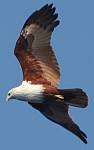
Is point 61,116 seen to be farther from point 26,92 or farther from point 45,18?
point 45,18

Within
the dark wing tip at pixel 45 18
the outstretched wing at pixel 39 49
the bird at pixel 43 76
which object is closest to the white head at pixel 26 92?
the bird at pixel 43 76

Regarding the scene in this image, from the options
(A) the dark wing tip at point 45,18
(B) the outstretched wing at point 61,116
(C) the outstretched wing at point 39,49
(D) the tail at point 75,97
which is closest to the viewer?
(B) the outstretched wing at point 61,116

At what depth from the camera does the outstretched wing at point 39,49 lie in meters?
13.3

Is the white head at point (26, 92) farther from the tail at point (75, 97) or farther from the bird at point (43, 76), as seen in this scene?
the tail at point (75, 97)

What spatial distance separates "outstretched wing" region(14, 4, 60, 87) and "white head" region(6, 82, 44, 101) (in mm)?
425

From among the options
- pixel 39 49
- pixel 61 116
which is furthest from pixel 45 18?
pixel 61 116

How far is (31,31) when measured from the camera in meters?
13.9

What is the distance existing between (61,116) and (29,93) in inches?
39.6

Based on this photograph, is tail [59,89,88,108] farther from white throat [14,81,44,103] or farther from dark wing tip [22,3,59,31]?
dark wing tip [22,3,59,31]

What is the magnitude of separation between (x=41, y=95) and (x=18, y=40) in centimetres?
189

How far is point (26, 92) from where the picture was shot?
12.4m

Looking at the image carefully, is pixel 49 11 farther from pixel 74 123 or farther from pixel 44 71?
pixel 74 123

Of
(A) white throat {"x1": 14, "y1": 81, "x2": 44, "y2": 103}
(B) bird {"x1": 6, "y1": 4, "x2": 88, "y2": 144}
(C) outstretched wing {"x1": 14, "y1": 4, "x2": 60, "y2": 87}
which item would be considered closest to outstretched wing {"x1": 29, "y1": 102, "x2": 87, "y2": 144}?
(B) bird {"x1": 6, "y1": 4, "x2": 88, "y2": 144}

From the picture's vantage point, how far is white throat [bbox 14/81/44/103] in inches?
487
